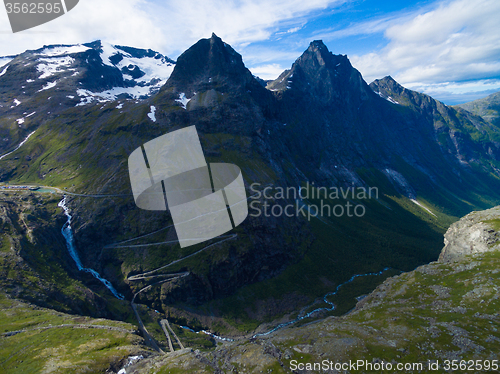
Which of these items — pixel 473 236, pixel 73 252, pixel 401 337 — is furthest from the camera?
pixel 73 252

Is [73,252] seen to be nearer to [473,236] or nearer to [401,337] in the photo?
[401,337]

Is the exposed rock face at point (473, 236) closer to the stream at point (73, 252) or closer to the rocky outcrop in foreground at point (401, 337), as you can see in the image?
the rocky outcrop in foreground at point (401, 337)

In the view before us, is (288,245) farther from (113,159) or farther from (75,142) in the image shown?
(75,142)

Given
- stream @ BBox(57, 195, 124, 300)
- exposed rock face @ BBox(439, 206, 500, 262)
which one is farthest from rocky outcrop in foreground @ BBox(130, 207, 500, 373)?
stream @ BBox(57, 195, 124, 300)

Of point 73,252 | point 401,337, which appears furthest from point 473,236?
point 73,252

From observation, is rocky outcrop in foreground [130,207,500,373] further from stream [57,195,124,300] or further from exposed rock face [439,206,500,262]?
stream [57,195,124,300]

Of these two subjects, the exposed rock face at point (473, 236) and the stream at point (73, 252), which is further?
the stream at point (73, 252)

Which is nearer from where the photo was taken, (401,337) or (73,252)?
(401,337)

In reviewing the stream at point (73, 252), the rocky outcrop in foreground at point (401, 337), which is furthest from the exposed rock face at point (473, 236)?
the stream at point (73, 252)

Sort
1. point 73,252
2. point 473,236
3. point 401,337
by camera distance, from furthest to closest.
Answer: point 73,252 → point 473,236 → point 401,337
